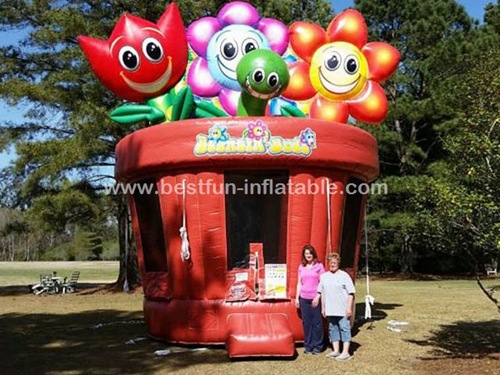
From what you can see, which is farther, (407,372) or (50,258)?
(50,258)

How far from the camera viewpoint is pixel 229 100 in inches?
367

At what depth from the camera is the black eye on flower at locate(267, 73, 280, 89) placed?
793 centimetres

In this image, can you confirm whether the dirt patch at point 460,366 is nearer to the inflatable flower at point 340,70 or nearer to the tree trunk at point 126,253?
the inflatable flower at point 340,70

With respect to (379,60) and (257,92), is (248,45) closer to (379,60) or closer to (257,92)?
(257,92)

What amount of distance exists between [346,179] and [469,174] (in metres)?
2.13

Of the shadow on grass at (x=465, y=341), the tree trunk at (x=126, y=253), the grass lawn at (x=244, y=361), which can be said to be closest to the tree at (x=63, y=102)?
the tree trunk at (x=126, y=253)

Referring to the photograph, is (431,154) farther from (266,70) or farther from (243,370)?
(243,370)

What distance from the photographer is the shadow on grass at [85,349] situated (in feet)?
22.0

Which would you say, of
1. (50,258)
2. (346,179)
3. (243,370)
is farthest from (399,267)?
(50,258)

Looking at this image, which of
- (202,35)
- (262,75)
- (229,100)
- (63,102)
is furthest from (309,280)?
(63,102)

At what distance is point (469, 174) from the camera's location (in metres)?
6.33

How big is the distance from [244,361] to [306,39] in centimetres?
526

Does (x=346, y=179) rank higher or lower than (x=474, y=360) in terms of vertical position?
higher

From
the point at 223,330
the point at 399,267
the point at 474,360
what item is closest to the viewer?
the point at 474,360
